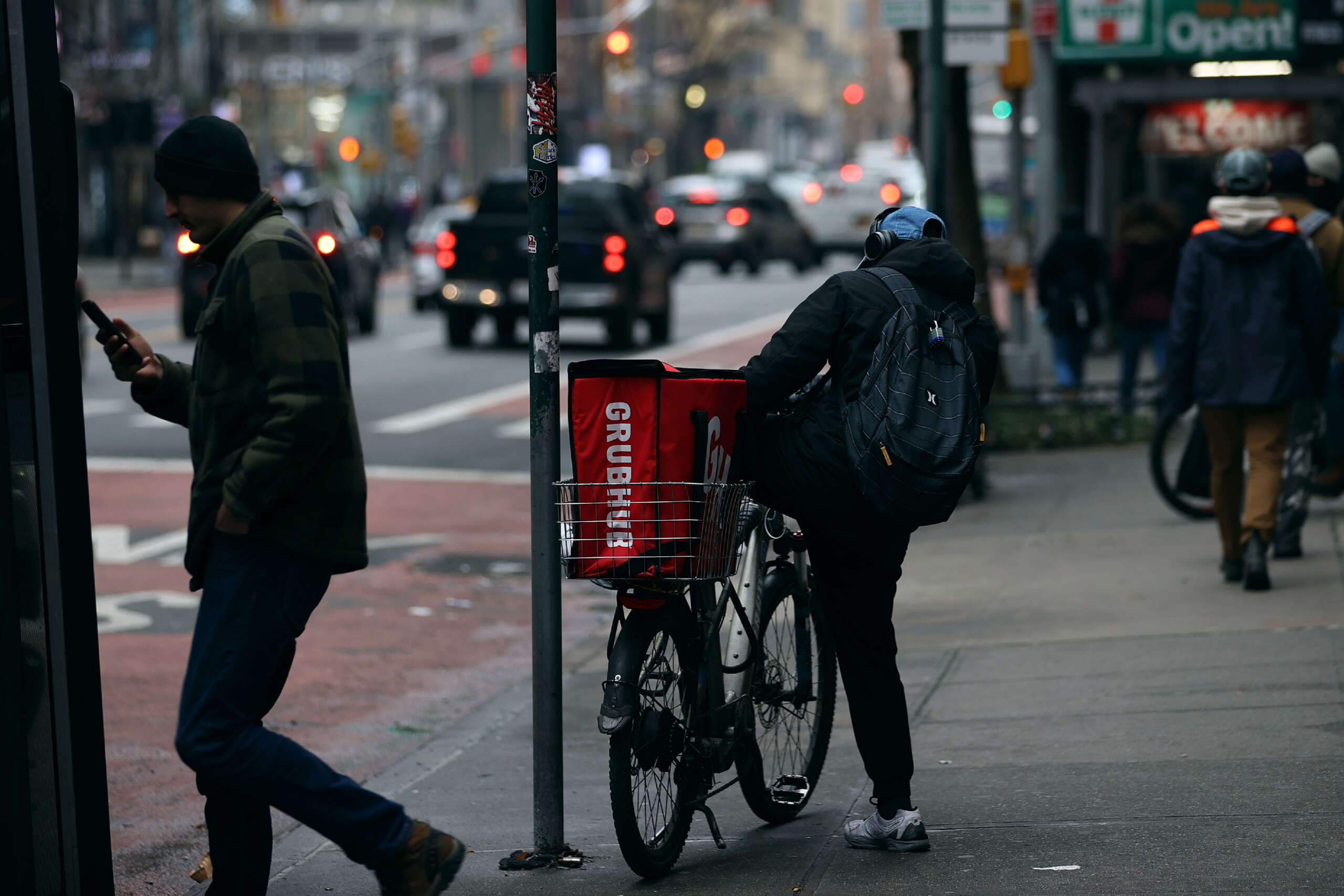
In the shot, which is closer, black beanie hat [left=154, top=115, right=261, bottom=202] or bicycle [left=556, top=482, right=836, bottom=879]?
black beanie hat [left=154, top=115, right=261, bottom=202]

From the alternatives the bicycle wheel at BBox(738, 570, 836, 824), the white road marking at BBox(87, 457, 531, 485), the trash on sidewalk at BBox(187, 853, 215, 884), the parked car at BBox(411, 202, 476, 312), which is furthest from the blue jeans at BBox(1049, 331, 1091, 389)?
the parked car at BBox(411, 202, 476, 312)

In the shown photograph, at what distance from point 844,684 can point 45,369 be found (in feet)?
7.08

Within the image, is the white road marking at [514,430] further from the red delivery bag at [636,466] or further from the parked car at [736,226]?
the parked car at [736,226]

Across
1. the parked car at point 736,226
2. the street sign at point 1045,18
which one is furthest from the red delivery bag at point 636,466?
the parked car at point 736,226

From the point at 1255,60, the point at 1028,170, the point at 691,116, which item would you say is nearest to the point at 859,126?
the point at 691,116

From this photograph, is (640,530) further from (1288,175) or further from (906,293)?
(1288,175)

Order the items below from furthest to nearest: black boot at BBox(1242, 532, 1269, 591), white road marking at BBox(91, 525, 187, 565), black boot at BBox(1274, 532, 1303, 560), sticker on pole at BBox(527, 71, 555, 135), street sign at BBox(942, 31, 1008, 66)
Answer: street sign at BBox(942, 31, 1008, 66), white road marking at BBox(91, 525, 187, 565), black boot at BBox(1274, 532, 1303, 560), black boot at BBox(1242, 532, 1269, 591), sticker on pole at BBox(527, 71, 555, 135)

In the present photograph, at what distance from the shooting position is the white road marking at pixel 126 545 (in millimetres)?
10758

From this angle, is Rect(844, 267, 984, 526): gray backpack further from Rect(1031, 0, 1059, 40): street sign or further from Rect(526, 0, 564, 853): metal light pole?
Rect(1031, 0, 1059, 40): street sign

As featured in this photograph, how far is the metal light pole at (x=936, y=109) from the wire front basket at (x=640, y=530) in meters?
6.65

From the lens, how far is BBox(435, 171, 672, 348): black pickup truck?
23.2 m

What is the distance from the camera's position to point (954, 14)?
461 inches

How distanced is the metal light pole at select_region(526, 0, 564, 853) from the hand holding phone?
912 mm

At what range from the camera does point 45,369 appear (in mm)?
3979
